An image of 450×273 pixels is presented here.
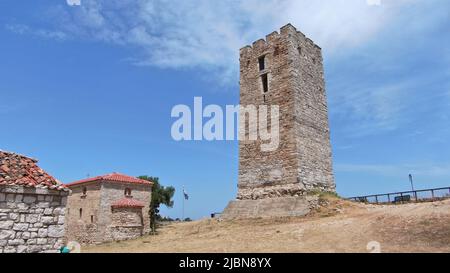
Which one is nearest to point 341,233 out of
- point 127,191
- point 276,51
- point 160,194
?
point 276,51

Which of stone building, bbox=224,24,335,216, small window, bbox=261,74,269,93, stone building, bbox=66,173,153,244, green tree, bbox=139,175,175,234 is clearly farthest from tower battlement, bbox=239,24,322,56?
green tree, bbox=139,175,175,234

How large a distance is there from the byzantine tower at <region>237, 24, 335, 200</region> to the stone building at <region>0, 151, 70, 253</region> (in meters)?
12.1

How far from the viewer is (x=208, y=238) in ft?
50.7

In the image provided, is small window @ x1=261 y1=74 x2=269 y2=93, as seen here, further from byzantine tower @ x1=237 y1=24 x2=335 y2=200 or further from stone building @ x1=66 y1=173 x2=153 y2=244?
stone building @ x1=66 y1=173 x2=153 y2=244

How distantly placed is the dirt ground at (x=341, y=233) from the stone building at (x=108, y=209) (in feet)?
32.8

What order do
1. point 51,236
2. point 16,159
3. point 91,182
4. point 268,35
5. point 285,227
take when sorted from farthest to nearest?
point 91,182, point 268,35, point 285,227, point 16,159, point 51,236

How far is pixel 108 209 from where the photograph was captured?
26344 millimetres

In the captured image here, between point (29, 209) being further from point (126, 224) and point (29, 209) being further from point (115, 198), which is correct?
point (115, 198)

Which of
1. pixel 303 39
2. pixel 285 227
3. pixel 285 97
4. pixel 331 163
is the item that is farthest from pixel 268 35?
pixel 285 227

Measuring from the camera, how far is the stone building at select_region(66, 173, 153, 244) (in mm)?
25297

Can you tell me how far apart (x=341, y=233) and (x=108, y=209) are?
19.2 meters

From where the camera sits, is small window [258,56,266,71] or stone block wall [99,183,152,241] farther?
stone block wall [99,183,152,241]

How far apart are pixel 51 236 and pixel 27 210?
93 centimetres
